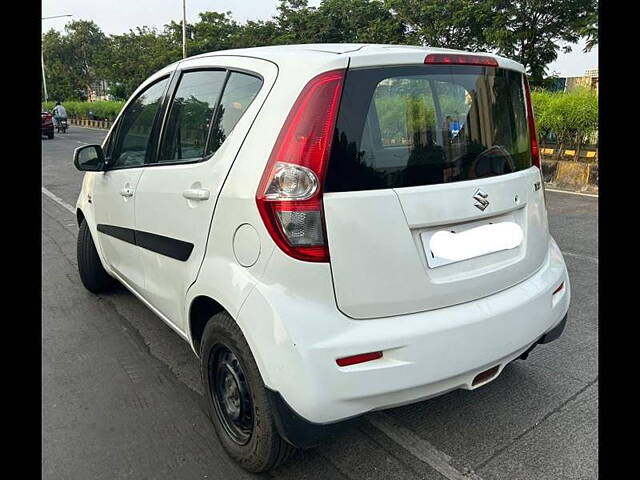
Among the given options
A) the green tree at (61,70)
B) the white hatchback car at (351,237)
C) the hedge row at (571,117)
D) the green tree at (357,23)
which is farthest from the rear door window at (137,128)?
the green tree at (61,70)

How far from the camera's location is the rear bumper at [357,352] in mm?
1745

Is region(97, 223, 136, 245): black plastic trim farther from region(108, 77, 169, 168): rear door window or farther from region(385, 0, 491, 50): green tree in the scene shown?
region(385, 0, 491, 50): green tree

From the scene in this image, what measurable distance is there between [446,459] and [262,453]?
2.58 ft

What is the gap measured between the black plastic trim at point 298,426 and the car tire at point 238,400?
2.2 inches

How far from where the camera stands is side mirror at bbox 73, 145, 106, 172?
10.8 ft

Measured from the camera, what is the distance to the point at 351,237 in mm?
1778

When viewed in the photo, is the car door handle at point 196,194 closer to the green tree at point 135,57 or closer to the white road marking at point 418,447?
the white road marking at point 418,447

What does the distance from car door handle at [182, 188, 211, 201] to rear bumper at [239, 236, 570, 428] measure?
20.8 inches

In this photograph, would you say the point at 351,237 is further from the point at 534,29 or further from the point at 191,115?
the point at 534,29

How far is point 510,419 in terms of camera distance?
7.99ft

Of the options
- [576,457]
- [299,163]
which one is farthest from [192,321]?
[576,457]
